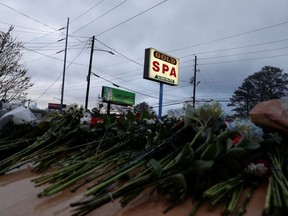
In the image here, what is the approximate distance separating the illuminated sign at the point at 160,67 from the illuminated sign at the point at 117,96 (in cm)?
1402

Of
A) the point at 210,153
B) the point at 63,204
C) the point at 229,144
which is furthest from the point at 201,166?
the point at 63,204

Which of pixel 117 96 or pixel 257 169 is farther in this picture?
pixel 117 96

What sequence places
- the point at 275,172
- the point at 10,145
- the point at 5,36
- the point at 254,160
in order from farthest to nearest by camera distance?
1. the point at 5,36
2. the point at 10,145
3. the point at 254,160
4. the point at 275,172

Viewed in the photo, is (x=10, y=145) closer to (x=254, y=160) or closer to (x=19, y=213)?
(x=19, y=213)

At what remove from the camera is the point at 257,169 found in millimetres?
1134

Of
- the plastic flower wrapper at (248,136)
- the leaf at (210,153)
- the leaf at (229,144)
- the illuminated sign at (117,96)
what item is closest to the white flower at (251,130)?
the plastic flower wrapper at (248,136)

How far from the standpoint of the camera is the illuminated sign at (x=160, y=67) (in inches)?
589

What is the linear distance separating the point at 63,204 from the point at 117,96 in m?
31.2

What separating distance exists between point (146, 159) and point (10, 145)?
56.3 inches

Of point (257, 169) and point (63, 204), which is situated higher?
point (257, 169)

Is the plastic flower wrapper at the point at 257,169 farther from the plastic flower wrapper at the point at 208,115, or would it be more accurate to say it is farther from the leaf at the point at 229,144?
the plastic flower wrapper at the point at 208,115

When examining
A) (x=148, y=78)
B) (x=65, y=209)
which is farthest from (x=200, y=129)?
(x=148, y=78)

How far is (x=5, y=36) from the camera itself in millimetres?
16562

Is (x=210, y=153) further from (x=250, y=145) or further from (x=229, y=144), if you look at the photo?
(x=250, y=145)
